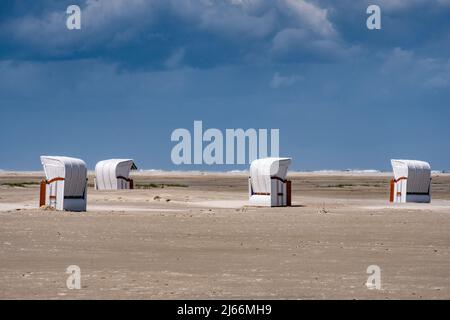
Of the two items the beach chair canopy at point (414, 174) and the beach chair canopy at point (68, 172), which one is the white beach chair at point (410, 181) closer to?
the beach chair canopy at point (414, 174)

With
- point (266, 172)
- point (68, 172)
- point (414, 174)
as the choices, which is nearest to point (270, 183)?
point (266, 172)

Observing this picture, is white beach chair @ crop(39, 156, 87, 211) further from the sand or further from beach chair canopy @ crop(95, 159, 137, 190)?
beach chair canopy @ crop(95, 159, 137, 190)

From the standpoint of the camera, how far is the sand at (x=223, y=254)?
45.5ft

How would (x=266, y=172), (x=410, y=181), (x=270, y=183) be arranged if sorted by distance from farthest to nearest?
1. (x=410, y=181)
2. (x=266, y=172)
3. (x=270, y=183)

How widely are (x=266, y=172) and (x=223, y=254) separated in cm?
2022

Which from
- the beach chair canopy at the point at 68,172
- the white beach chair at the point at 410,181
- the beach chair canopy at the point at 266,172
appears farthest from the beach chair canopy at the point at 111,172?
the beach chair canopy at the point at 68,172

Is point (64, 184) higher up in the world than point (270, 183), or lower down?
lower down

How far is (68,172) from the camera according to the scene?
108ft

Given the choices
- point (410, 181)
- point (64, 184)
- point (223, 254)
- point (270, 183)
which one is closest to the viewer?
point (223, 254)

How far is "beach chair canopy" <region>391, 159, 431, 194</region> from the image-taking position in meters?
43.2

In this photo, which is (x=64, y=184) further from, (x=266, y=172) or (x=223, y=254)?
(x=223, y=254)

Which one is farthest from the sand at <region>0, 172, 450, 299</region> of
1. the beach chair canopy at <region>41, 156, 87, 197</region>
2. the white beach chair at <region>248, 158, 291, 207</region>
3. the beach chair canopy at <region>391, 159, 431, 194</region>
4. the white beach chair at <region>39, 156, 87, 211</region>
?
the beach chair canopy at <region>391, 159, 431, 194</region>

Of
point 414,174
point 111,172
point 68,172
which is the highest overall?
point 111,172

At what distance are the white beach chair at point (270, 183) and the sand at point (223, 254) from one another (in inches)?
222
